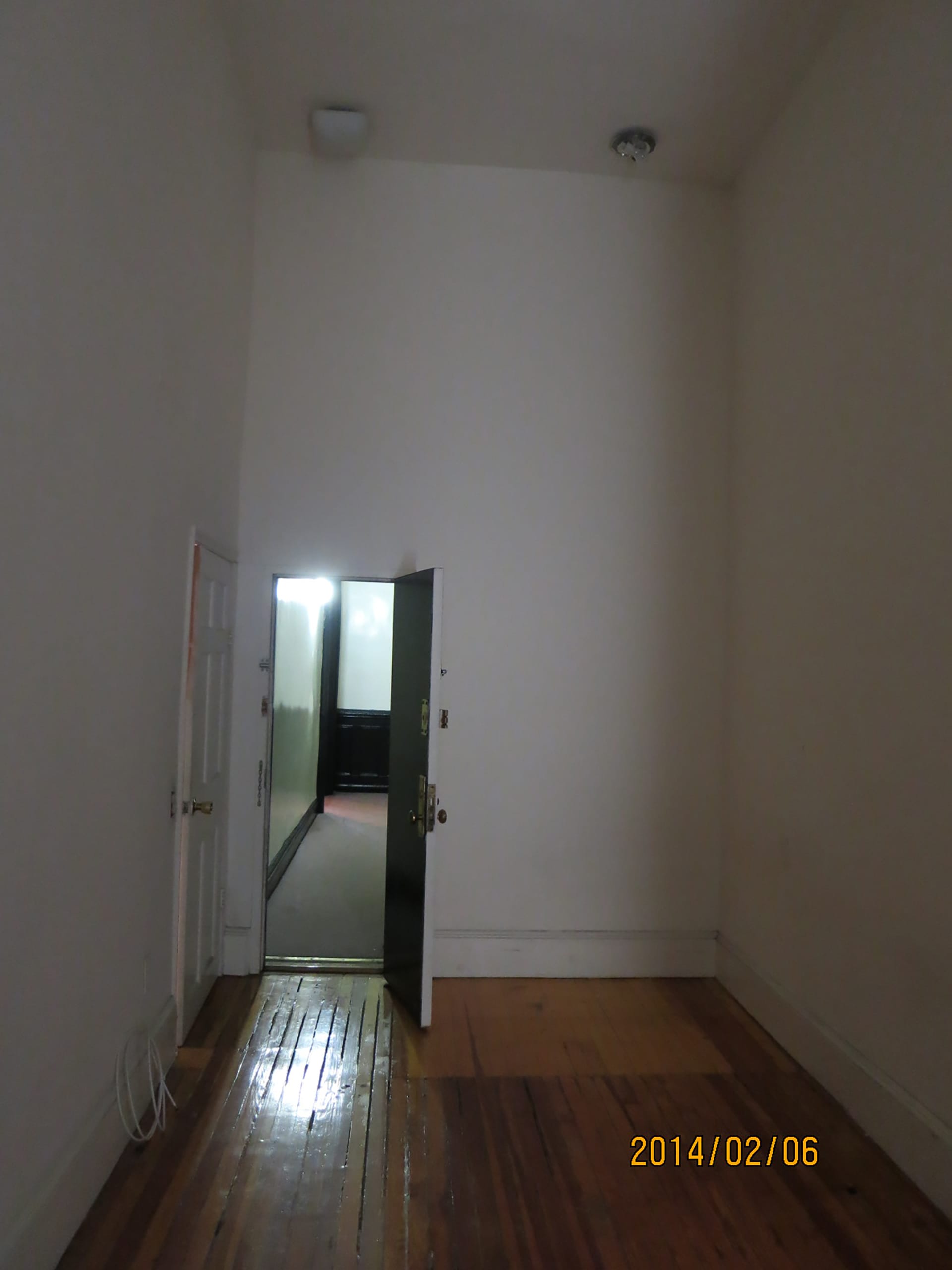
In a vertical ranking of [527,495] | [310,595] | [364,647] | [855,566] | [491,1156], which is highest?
[527,495]

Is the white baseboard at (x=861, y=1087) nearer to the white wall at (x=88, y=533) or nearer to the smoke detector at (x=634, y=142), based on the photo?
the white wall at (x=88, y=533)

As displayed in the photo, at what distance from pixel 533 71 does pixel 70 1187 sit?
4332mm

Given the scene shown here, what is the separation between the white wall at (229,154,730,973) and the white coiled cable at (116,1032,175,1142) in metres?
1.31

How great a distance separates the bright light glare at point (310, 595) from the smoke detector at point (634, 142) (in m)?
3.39

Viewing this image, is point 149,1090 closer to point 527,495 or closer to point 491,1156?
point 491,1156

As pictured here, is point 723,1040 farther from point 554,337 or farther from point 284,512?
point 554,337

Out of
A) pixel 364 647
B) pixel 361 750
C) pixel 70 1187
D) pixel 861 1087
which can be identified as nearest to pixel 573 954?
pixel 861 1087

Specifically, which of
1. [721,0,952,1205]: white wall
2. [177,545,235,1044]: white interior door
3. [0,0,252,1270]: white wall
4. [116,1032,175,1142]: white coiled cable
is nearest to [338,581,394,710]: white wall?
[177,545,235,1044]: white interior door

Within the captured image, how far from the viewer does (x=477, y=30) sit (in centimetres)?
323

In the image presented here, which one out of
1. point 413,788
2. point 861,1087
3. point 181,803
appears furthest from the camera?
point 413,788

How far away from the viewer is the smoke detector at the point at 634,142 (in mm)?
3805

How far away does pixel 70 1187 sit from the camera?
2.04 meters

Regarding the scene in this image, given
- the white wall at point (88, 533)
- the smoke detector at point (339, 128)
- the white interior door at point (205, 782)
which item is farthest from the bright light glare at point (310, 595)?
the white wall at point (88, 533)

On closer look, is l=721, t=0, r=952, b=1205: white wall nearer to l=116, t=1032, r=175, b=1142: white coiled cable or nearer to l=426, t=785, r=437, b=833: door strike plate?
l=426, t=785, r=437, b=833: door strike plate
